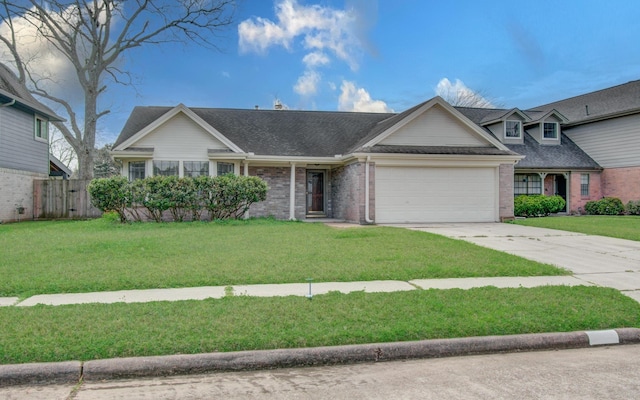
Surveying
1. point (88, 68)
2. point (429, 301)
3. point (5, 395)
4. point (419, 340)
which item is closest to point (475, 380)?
point (419, 340)

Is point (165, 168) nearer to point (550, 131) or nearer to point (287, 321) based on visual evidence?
point (287, 321)

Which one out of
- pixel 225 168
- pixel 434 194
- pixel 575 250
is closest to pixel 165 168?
pixel 225 168

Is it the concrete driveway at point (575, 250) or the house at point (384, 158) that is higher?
the house at point (384, 158)

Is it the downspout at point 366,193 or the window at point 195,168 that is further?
the window at point 195,168

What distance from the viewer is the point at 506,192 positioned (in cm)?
1806

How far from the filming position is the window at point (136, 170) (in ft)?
56.4

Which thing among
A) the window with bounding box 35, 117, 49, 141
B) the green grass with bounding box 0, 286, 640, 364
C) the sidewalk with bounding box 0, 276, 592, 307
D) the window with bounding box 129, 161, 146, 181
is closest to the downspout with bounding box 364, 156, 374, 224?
the window with bounding box 129, 161, 146, 181

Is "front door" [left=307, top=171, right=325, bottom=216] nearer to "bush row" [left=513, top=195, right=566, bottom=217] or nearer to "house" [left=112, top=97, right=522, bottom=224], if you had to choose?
"house" [left=112, top=97, right=522, bottom=224]

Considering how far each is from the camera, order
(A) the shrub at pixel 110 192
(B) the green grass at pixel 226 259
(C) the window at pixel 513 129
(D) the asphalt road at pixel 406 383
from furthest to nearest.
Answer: (C) the window at pixel 513 129 < (A) the shrub at pixel 110 192 < (B) the green grass at pixel 226 259 < (D) the asphalt road at pixel 406 383

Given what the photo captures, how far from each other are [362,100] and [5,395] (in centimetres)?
3453

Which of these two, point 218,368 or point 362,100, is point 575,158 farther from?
point 218,368

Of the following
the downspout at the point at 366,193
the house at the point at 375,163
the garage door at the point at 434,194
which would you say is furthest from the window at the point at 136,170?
the garage door at the point at 434,194

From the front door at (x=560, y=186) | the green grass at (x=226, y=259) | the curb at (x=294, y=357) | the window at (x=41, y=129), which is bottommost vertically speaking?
the curb at (x=294, y=357)

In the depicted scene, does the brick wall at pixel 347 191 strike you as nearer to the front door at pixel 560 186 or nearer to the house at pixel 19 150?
the front door at pixel 560 186
